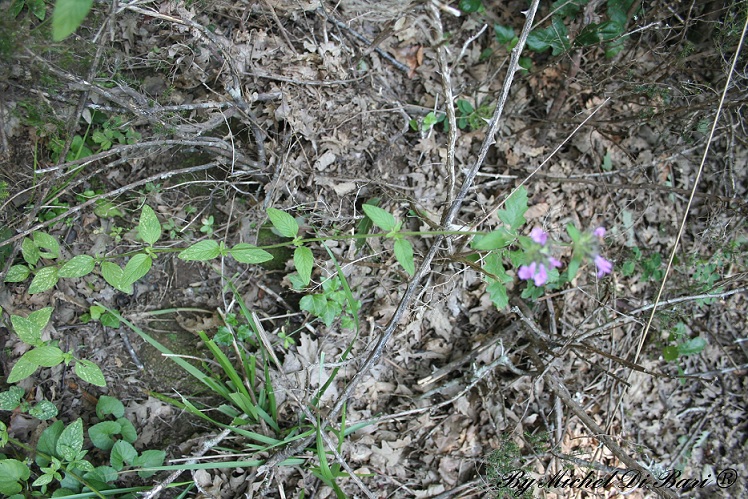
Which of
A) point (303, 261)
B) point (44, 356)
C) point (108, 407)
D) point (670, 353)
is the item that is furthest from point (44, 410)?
point (670, 353)

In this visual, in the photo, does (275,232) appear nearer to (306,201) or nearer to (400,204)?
(306,201)

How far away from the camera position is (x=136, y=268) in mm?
1954

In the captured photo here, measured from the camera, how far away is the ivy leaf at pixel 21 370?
214cm

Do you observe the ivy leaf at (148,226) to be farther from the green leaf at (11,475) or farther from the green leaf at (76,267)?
the green leaf at (11,475)

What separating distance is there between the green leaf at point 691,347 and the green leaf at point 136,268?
3209 mm

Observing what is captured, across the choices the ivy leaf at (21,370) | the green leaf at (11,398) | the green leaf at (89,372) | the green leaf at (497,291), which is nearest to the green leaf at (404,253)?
the green leaf at (497,291)

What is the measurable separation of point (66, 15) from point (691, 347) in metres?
3.64

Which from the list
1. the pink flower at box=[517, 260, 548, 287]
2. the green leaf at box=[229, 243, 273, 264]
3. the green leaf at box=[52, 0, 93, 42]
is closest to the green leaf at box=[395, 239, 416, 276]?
the pink flower at box=[517, 260, 548, 287]

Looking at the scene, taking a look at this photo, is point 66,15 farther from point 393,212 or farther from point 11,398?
point 11,398

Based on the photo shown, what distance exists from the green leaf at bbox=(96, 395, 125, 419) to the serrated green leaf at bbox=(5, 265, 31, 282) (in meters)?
0.74

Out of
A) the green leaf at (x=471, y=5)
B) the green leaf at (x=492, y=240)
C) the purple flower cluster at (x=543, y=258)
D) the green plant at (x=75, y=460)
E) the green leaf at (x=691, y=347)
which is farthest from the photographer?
the green leaf at (x=691, y=347)

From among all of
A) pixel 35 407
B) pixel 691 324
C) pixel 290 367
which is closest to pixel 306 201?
pixel 290 367

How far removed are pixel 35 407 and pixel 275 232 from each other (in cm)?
150

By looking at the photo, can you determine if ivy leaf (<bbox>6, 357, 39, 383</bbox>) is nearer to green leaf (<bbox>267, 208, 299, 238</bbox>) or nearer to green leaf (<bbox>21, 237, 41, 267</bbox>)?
green leaf (<bbox>21, 237, 41, 267</bbox>)
